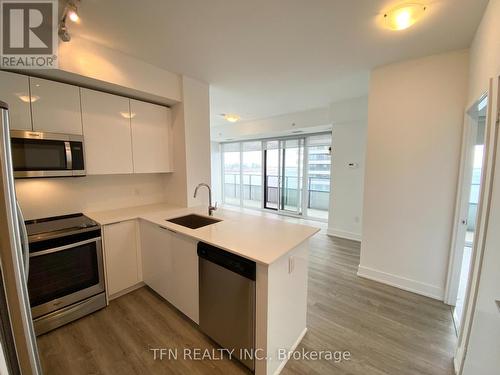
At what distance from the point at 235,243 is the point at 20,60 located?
97.4 inches

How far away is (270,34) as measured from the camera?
195 cm

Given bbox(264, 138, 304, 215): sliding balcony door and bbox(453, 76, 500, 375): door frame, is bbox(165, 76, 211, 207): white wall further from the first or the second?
bbox(264, 138, 304, 215): sliding balcony door

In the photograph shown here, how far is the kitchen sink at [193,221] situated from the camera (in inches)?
95.1

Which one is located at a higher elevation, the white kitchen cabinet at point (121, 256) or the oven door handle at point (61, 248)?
the oven door handle at point (61, 248)

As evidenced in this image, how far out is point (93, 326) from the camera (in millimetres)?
1954

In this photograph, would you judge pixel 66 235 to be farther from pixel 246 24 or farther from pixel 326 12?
pixel 326 12

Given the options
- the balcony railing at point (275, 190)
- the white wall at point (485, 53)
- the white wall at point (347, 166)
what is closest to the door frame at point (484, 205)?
the white wall at point (485, 53)

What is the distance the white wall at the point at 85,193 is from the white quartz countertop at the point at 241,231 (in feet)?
0.62

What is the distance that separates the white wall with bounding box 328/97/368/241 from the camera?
4.03 meters

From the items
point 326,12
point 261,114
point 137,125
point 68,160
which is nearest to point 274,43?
point 326,12

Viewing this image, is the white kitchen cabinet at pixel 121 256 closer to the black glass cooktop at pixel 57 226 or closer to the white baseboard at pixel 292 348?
the black glass cooktop at pixel 57 226

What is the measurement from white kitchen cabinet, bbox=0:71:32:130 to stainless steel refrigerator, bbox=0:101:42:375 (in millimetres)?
1274

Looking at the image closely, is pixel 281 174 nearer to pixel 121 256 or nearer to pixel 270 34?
pixel 270 34

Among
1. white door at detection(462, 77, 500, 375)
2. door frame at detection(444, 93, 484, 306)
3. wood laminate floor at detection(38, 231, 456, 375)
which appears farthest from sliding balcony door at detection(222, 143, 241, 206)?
white door at detection(462, 77, 500, 375)
